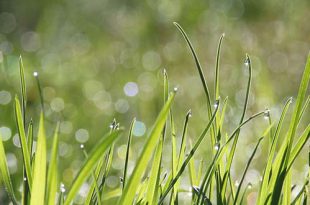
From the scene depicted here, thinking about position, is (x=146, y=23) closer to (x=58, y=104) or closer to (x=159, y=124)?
(x=58, y=104)

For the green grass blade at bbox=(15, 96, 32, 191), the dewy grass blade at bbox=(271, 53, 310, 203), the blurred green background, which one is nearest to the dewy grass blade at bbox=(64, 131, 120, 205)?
the green grass blade at bbox=(15, 96, 32, 191)

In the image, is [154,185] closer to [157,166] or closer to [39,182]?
[157,166]

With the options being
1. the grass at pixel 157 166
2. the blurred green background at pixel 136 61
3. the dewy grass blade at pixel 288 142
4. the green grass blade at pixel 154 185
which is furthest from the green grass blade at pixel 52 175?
the blurred green background at pixel 136 61

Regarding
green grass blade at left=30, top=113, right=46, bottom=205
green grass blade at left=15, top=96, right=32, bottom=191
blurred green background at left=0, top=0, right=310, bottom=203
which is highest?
blurred green background at left=0, top=0, right=310, bottom=203

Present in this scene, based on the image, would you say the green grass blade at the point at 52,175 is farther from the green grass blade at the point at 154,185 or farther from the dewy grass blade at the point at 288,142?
the dewy grass blade at the point at 288,142

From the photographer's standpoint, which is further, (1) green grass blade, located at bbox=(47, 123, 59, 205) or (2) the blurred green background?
(2) the blurred green background

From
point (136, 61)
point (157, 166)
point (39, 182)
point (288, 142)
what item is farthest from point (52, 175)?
point (136, 61)

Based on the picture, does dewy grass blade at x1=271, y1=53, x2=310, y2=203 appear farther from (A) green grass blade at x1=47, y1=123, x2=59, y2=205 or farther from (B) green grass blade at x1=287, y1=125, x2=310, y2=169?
(A) green grass blade at x1=47, y1=123, x2=59, y2=205

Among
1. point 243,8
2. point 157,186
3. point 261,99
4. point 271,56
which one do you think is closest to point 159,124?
point 157,186

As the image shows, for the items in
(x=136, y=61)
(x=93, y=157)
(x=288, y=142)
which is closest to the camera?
(x=93, y=157)
